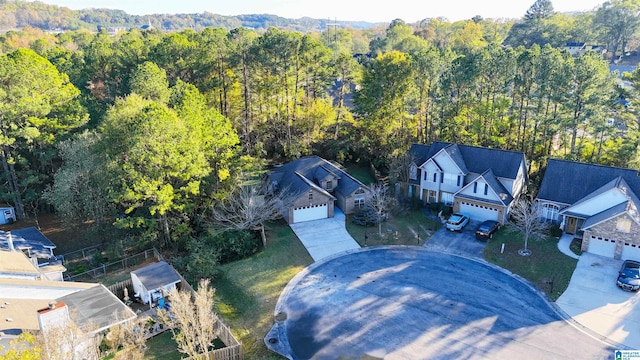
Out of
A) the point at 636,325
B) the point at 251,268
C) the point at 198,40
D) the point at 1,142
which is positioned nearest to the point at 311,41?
the point at 198,40

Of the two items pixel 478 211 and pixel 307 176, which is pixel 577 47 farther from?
pixel 307 176

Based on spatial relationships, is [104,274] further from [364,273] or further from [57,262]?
[364,273]

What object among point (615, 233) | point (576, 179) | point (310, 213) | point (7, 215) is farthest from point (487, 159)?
point (7, 215)

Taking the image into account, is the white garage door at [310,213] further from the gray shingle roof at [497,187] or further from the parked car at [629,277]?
the parked car at [629,277]

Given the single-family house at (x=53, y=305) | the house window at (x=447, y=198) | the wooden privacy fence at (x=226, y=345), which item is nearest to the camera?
the single-family house at (x=53, y=305)

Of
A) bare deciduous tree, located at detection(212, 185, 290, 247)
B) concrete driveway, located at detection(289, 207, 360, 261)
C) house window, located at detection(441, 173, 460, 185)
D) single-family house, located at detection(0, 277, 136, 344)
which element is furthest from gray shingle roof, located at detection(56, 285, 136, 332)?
house window, located at detection(441, 173, 460, 185)

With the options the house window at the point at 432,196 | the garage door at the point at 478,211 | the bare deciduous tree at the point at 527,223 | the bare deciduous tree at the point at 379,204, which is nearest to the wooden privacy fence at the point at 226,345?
the bare deciduous tree at the point at 379,204
